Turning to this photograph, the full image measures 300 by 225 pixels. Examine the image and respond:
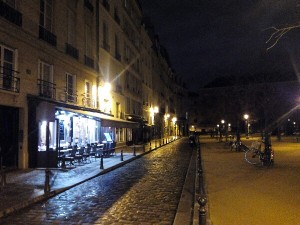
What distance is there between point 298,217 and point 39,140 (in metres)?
13.6

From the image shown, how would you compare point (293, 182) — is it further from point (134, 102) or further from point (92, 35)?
point (134, 102)

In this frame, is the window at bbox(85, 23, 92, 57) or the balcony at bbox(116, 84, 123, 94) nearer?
the window at bbox(85, 23, 92, 57)

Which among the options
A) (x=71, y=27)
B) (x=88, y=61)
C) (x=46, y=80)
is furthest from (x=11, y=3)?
(x=88, y=61)

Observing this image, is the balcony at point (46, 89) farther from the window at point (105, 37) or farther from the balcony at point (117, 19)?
the balcony at point (117, 19)

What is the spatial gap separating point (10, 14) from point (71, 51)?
7.27 m

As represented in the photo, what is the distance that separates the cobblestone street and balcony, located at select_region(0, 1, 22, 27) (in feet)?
26.4

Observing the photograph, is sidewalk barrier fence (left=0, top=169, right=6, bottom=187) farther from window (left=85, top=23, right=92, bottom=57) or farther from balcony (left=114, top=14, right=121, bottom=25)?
balcony (left=114, top=14, right=121, bottom=25)

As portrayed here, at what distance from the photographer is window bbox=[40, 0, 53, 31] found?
19345 millimetres

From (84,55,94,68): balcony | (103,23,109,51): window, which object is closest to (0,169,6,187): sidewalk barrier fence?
(84,55,94,68): balcony

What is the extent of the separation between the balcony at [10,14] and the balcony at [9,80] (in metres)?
2.25

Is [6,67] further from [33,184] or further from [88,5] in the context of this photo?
[88,5]

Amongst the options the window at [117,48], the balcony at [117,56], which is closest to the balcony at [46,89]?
the balcony at [117,56]

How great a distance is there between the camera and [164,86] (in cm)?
7519

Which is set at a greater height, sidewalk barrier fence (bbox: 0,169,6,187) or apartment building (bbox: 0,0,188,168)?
apartment building (bbox: 0,0,188,168)
